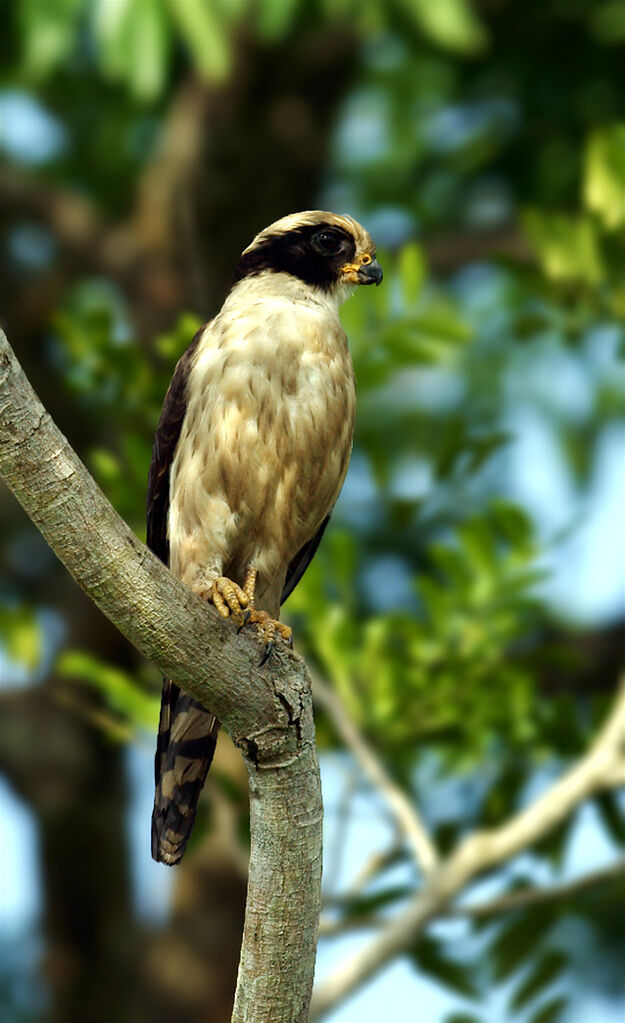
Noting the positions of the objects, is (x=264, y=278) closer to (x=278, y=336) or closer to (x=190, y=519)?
(x=278, y=336)

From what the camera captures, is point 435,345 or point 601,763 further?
point 435,345

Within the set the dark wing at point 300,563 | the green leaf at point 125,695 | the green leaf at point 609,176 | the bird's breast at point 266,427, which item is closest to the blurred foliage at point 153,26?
the green leaf at point 609,176

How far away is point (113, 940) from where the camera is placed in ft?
29.6

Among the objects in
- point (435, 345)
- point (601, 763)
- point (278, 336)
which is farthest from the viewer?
point (435, 345)

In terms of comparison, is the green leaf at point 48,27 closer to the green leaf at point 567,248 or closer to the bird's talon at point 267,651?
the green leaf at point 567,248

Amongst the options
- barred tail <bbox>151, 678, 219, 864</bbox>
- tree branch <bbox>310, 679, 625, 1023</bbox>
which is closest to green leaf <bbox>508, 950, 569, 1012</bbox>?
tree branch <bbox>310, 679, 625, 1023</bbox>

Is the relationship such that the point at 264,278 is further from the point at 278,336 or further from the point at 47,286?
the point at 47,286

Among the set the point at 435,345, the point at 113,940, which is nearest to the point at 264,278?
the point at 435,345

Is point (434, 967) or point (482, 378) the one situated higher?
point (482, 378)

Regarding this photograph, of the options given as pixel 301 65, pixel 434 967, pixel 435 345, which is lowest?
pixel 434 967

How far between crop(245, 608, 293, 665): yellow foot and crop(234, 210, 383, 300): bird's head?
1256mm

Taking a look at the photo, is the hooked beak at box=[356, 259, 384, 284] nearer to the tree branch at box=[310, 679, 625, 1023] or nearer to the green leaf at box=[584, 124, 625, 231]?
the green leaf at box=[584, 124, 625, 231]

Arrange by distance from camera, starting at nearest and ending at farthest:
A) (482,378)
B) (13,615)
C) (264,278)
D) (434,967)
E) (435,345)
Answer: (264,278) < (435,345) < (434,967) < (13,615) < (482,378)

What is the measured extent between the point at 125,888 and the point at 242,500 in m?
6.08
